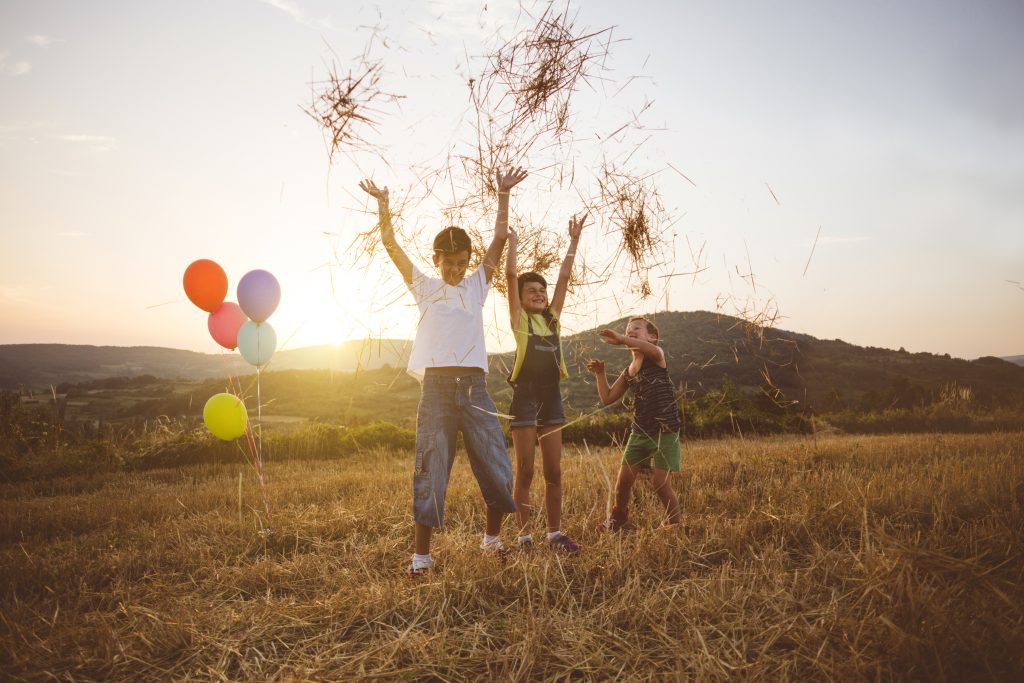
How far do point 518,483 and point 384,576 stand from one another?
1171 mm

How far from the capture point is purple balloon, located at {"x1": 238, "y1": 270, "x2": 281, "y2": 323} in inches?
221

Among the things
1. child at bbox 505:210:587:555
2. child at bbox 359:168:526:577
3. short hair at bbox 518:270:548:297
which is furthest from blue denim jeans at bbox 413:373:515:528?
short hair at bbox 518:270:548:297

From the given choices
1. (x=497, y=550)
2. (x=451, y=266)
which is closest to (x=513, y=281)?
(x=451, y=266)

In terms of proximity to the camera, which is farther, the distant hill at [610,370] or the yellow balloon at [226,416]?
the yellow balloon at [226,416]

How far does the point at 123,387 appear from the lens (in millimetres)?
27188

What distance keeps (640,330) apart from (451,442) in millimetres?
1989

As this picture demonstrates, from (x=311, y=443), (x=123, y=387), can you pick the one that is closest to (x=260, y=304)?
(x=311, y=443)

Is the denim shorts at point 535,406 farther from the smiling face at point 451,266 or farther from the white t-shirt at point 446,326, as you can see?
the smiling face at point 451,266

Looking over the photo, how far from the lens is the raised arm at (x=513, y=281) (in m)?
3.98

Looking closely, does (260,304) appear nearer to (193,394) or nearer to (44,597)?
(44,597)

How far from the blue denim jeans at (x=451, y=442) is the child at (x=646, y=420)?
1.05 m

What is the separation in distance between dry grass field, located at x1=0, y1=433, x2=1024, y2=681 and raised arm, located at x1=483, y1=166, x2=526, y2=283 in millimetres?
1733

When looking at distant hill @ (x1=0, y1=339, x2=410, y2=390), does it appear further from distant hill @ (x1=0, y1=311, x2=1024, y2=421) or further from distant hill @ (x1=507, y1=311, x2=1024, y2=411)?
distant hill @ (x1=507, y1=311, x2=1024, y2=411)

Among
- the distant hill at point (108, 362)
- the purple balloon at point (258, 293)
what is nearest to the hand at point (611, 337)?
the purple balloon at point (258, 293)
